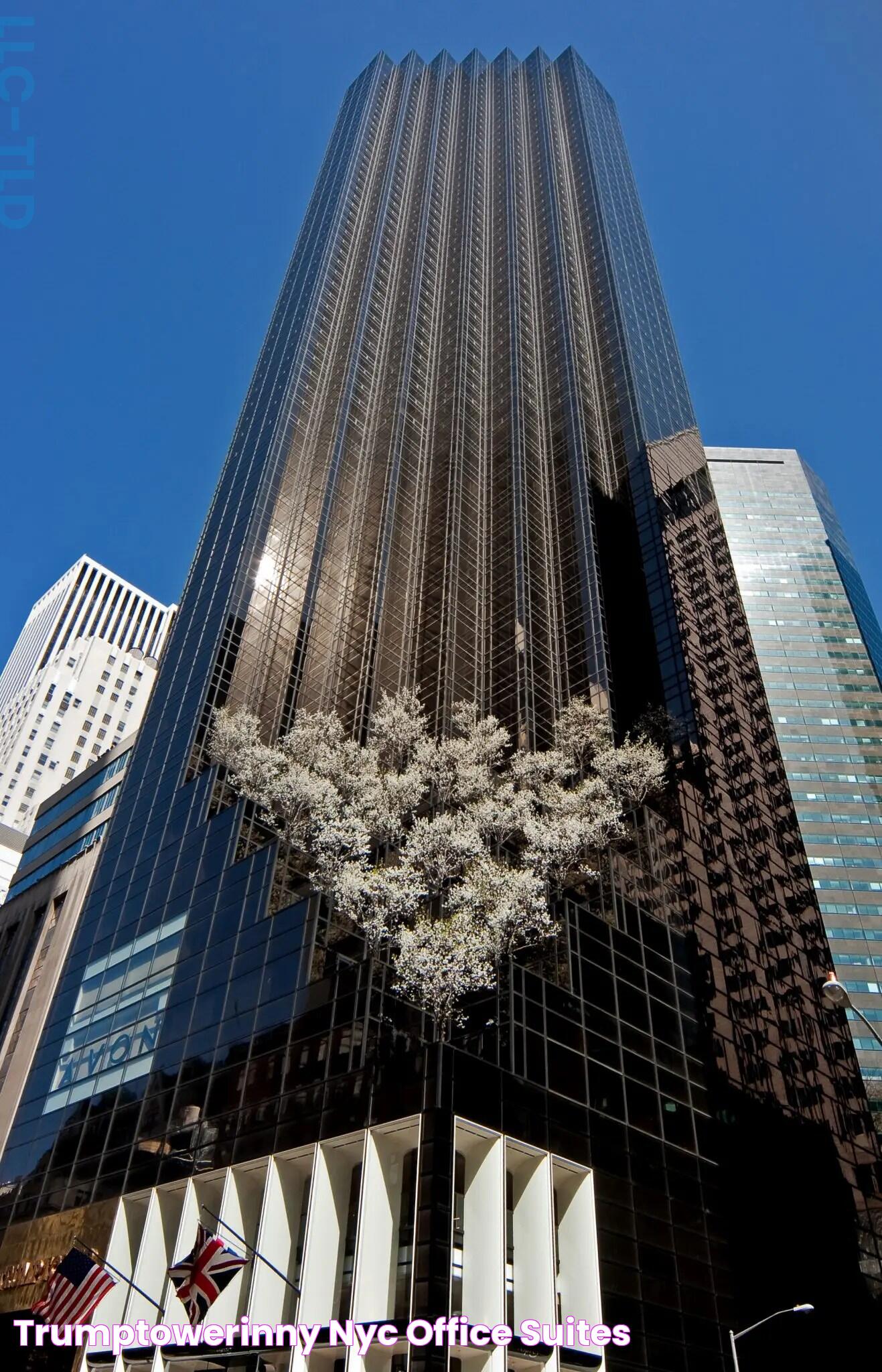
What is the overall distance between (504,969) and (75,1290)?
18897 millimetres

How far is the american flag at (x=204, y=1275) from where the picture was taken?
3181 centimetres

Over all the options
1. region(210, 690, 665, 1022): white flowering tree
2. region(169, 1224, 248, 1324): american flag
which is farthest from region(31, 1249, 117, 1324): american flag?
region(210, 690, 665, 1022): white flowering tree

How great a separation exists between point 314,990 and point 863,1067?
209 feet

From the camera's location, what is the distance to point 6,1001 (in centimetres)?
6769

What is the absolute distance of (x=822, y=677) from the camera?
4552 inches

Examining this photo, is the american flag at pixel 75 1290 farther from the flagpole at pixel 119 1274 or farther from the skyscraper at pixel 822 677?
the skyscraper at pixel 822 677

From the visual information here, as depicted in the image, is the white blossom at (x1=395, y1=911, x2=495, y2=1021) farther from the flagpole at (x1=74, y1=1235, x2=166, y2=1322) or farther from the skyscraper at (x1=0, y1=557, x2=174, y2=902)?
the skyscraper at (x1=0, y1=557, x2=174, y2=902)

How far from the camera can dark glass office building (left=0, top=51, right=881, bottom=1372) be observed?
34562 mm

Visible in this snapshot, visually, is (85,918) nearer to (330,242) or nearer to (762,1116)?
(762,1116)

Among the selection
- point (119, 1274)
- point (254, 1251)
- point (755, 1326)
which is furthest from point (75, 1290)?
point (755, 1326)

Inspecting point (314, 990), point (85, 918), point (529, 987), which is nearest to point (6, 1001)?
point (85, 918)

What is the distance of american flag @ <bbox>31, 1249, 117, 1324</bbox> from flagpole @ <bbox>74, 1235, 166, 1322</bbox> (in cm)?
124

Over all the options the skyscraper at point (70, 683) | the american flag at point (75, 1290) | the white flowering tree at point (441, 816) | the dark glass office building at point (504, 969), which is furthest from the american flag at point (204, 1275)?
the skyscraper at point (70, 683)

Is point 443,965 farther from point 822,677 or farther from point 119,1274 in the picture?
point 822,677
